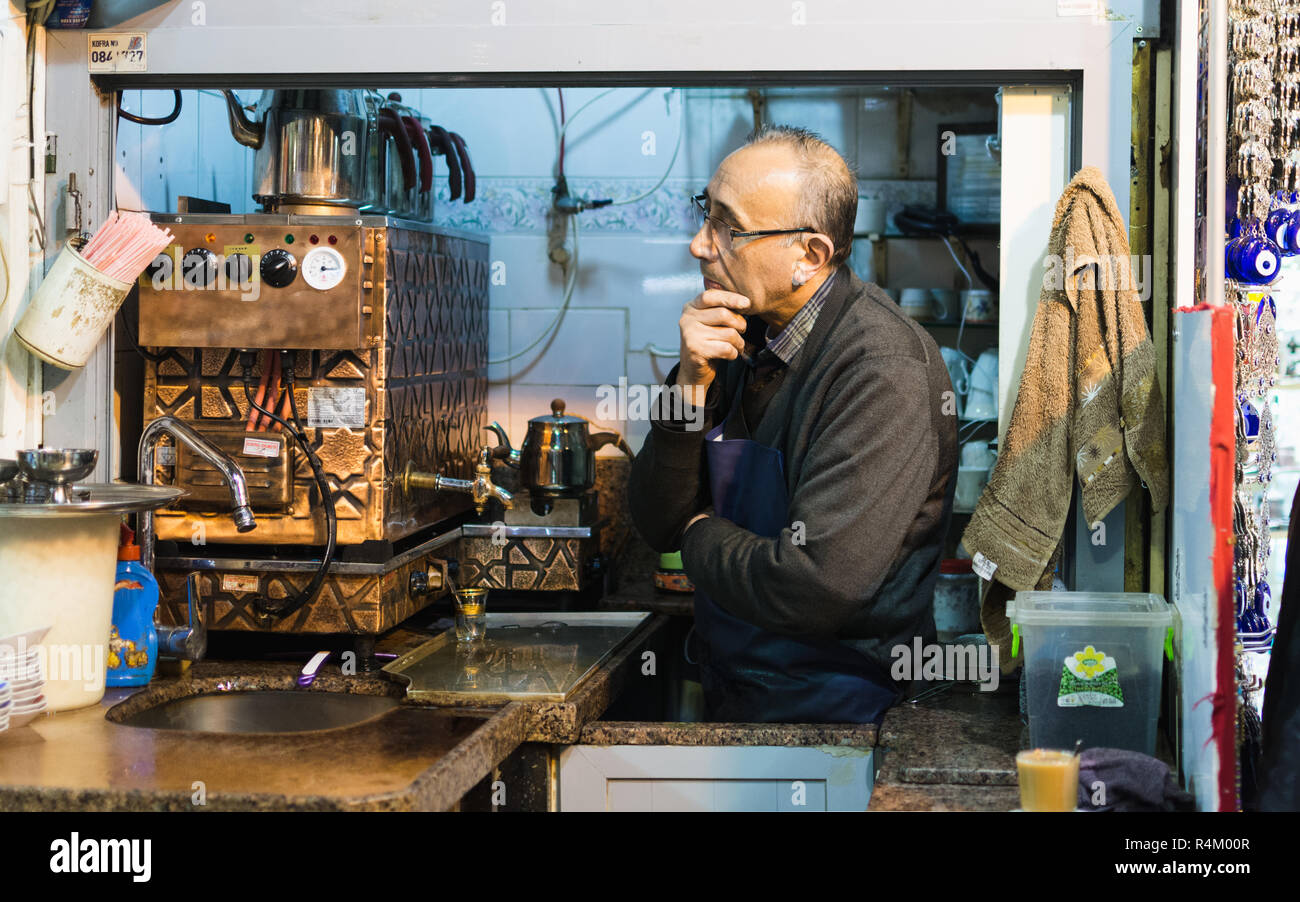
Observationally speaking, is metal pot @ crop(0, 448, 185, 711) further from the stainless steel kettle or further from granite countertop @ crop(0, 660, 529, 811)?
the stainless steel kettle

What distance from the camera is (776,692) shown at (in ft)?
7.63

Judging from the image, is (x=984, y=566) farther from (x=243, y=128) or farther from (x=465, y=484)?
(x=243, y=128)

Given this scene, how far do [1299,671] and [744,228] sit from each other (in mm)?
1176

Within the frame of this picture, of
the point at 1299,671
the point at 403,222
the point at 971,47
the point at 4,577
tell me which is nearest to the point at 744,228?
the point at 971,47

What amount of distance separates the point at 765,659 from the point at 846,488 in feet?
1.29

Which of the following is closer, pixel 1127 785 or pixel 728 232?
pixel 1127 785

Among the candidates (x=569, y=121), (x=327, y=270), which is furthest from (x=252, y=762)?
(x=569, y=121)

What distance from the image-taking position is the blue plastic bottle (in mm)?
2311

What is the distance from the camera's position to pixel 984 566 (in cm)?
225

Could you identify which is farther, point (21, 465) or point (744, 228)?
point (744, 228)

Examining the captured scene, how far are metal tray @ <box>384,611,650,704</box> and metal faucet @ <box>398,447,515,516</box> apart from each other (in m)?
0.28

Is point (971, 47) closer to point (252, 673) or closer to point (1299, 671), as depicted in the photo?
point (1299, 671)
